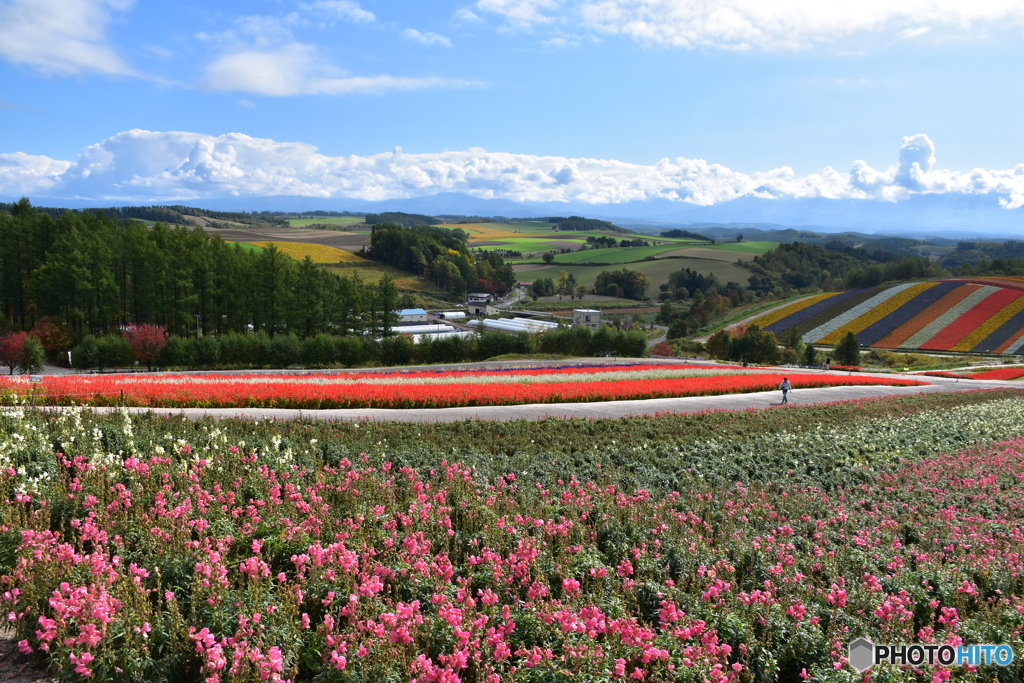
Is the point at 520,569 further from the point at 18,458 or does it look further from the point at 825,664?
the point at 18,458

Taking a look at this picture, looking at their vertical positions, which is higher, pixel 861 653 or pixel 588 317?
pixel 861 653

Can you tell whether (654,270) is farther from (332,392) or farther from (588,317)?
(332,392)

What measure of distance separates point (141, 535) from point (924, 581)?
8.77 meters

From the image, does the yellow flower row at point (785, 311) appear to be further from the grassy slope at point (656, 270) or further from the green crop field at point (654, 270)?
the grassy slope at point (656, 270)

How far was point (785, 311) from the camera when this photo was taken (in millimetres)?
99938

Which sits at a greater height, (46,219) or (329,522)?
(46,219)

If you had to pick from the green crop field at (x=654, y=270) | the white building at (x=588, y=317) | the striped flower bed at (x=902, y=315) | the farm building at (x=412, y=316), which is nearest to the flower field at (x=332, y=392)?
the striped flower bed at (x=902, y=315)

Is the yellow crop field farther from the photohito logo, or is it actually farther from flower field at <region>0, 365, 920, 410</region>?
the photohito logo

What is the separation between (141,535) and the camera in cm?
650

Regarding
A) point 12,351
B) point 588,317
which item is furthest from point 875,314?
point 12,351

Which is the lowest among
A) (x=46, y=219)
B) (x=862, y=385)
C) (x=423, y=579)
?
(x=862, y=385)

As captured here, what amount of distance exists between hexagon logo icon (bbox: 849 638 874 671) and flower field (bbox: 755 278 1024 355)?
7971 centimetres

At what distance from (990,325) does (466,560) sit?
9060 centimetres

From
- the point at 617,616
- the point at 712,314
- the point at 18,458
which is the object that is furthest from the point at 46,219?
the point at 712,314
